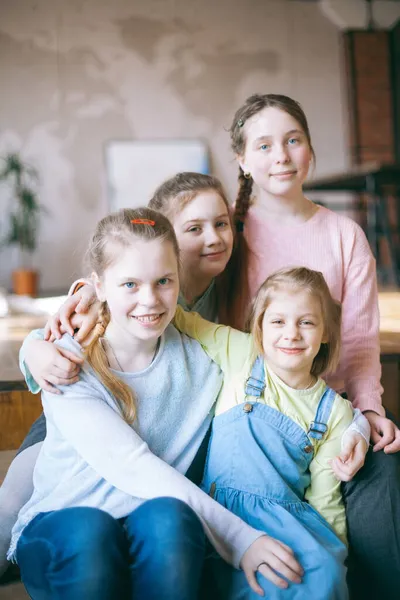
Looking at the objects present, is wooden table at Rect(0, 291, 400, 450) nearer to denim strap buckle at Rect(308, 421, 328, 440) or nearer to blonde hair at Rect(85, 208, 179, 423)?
blonde hair at Rect(85, 208, 179, 423)

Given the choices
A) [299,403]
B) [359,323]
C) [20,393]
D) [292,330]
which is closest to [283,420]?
[299,403]

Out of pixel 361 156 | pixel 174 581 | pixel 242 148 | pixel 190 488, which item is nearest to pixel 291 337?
pixel 190 488

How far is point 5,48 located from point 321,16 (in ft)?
10.6

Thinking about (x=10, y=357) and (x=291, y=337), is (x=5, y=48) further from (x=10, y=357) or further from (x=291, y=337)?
(x=291, y=337)

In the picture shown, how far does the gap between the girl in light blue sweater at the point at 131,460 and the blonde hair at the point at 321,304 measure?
0.14m

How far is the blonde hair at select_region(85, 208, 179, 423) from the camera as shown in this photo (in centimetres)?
118

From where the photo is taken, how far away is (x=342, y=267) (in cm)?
155

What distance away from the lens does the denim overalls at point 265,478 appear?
A: 1.10 metres

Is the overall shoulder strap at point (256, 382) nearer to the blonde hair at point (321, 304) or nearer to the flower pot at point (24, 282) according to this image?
the blonde hair at point (321, 304)

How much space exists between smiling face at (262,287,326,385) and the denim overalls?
6 centimetres

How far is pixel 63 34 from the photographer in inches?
250

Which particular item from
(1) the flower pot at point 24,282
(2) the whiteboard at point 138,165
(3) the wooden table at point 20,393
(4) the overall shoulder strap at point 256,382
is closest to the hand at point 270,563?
(4) the overall shoulder strap at point 256,382

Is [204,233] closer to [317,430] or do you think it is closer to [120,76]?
[317,430]

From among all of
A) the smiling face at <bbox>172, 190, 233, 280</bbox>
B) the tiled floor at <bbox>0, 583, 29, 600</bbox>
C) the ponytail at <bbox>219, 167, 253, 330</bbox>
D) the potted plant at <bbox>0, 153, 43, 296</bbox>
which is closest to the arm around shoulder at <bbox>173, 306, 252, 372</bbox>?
the smiling face at <bbox>172, 190, 233, 280</bbox>
